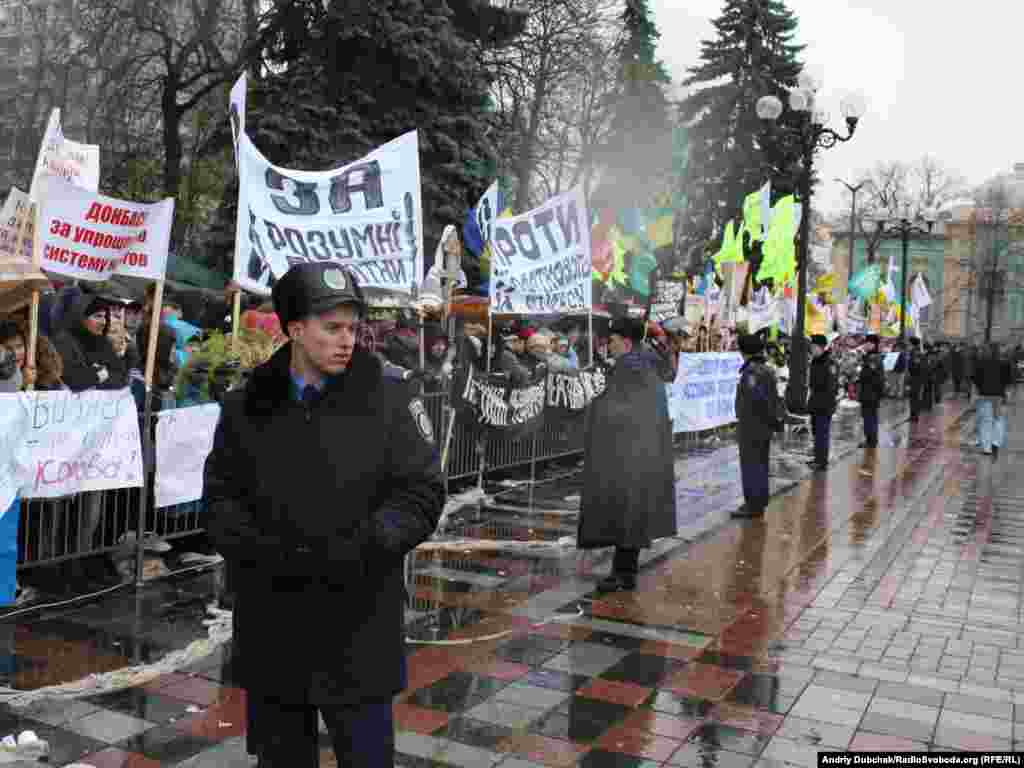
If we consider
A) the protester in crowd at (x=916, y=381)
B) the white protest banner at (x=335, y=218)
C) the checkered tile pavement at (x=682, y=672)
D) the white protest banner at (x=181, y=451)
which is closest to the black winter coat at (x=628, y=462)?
the checkered tile pavement at (x=682, y=672)

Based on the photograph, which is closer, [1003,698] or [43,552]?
[1003,698]

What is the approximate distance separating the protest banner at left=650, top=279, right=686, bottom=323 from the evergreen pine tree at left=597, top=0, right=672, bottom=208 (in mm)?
22890

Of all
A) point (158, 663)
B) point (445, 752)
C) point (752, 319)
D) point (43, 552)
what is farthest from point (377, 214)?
point (752, 319)

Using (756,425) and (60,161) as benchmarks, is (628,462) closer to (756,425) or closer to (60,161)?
(756,425)

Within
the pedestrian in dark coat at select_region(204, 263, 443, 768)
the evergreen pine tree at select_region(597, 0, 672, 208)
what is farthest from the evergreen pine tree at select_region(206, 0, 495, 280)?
the evergreen pine tree at select_region(597, 0, 672, 208)

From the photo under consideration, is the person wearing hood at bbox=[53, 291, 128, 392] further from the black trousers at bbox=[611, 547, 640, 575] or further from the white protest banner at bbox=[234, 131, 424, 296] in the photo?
the black trousers at bbox=[611, 547, 640, 575]

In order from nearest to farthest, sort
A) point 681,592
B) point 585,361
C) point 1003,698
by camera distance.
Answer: point 1003,698, point 681,592, point 585,361

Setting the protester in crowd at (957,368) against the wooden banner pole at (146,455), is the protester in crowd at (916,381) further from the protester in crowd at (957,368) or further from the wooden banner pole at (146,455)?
the wooden banner pole at (146,455)

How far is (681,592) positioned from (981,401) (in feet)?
44.0

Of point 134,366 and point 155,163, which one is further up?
point 155,163

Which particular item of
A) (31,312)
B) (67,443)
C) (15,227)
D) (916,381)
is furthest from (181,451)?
(916,381)

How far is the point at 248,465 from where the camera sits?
9.13 feet

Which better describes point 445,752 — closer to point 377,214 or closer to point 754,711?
point 754,711

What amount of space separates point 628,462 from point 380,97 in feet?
49.7
